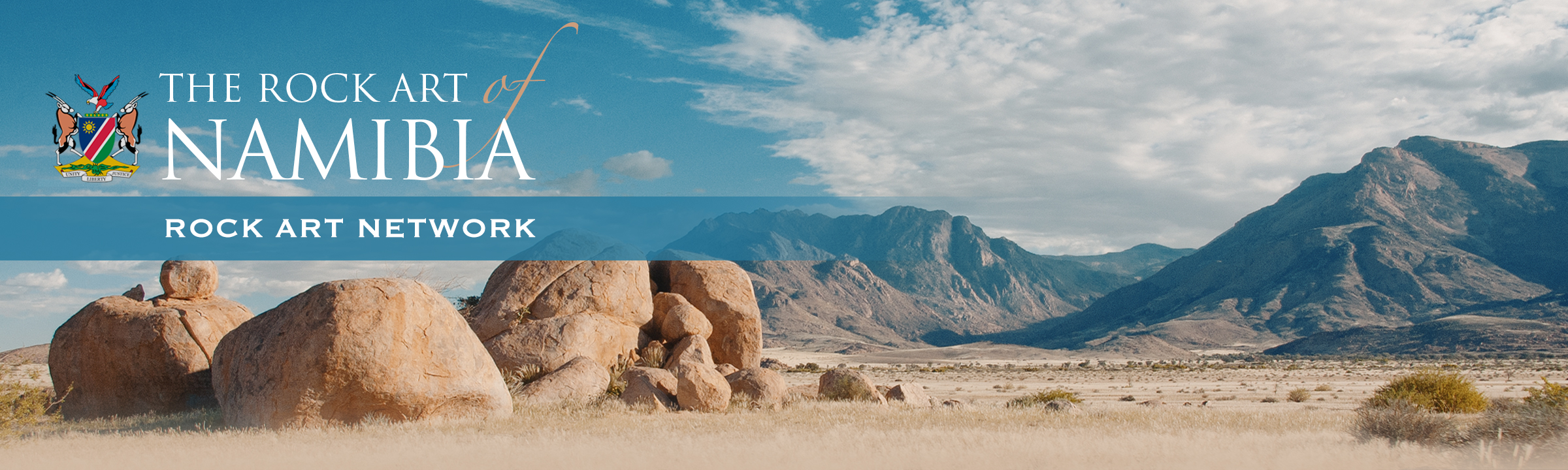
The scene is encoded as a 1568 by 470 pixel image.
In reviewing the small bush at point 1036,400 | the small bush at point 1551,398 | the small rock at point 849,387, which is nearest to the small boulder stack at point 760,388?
the small rock at point 849,387

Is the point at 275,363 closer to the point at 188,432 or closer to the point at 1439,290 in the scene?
the point at 188,432

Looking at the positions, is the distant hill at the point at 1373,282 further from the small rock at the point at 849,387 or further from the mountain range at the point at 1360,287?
the small rock at the point at 849,387

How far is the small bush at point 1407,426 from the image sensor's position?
45.3 feet

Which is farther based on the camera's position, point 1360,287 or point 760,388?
point 1360,287

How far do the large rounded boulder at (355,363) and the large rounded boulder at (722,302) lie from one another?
10138 millimetres

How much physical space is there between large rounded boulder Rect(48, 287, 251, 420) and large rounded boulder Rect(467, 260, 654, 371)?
593 cm

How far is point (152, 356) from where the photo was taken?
68.7 ft

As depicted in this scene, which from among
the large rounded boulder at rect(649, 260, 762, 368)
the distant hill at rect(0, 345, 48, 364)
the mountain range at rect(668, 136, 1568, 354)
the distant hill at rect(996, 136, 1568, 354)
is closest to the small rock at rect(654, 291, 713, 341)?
the large rounded boulder at rect(649, 260, 762, 368)

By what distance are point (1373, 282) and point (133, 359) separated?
577 ft

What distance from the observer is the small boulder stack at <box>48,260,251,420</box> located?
20.9 metres

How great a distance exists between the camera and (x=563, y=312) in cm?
2383

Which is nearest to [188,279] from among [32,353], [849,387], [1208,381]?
[849,387]

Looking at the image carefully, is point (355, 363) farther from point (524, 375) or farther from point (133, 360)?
point (133, 360)

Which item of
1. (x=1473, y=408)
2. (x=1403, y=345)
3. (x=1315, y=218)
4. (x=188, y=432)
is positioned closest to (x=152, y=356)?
(x=188, y=432)
